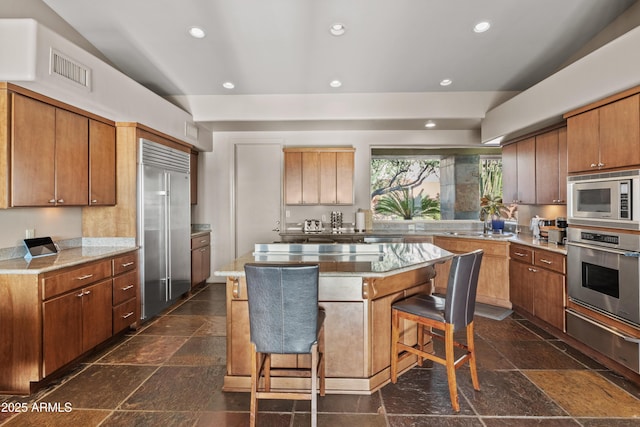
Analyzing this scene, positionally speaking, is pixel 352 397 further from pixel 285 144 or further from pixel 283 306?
pixel 285 144

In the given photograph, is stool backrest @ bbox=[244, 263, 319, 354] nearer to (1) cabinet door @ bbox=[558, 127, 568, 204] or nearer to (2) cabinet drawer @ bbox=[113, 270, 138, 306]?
(2) cabinet drawer @ bbox=[113, 270, 138, 306]

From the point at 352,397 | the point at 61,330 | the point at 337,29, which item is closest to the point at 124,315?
the point at 61,330

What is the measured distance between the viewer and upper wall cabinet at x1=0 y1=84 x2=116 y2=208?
7.72 ft

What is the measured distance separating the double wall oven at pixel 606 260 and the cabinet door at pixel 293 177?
11.7 ft

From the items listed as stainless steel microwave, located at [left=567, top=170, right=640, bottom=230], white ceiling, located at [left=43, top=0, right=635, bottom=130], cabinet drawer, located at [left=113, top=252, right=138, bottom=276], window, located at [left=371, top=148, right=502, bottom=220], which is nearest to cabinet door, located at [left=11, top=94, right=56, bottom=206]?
cabinet drawer, located at [left=113, top=252, right=138, bottom=276]

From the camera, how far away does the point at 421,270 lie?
8.85 feet

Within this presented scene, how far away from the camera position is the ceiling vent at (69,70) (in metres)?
2.44

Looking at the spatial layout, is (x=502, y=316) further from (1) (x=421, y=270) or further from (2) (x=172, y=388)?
(2) (x=172, y=388)

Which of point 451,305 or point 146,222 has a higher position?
point 146,222

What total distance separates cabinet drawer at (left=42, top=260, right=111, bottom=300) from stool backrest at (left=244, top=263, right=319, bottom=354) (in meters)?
1.73

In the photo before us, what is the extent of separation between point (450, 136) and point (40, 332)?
587cm

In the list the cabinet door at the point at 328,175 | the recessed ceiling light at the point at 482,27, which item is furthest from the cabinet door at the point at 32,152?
the recessed ceiling light at the point at 482,27

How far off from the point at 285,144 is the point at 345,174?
124cm

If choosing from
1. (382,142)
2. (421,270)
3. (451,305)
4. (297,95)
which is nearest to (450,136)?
(382,142)
